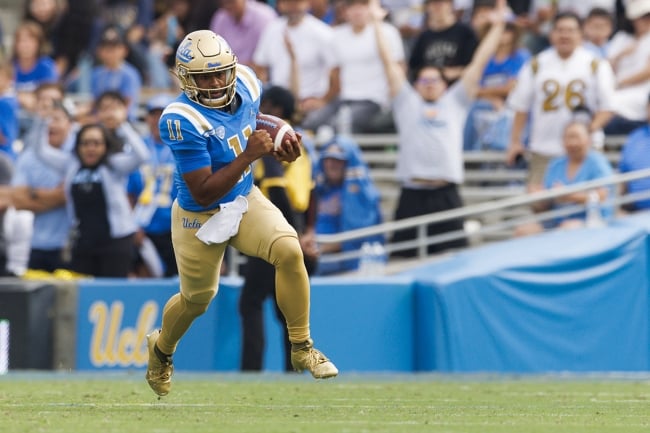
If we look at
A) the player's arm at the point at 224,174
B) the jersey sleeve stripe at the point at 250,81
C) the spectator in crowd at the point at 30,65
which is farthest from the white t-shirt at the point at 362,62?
the player's arm at the point at 224,174

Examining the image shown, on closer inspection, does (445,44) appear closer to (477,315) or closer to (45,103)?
(477,315)

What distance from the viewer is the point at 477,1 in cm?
1455

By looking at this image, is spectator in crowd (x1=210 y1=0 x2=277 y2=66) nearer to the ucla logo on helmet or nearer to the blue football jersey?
the blue football jersey

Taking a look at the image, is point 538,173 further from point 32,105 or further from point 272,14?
point 32,105

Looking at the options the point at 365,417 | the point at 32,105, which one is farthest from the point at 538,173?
the point at 365,417

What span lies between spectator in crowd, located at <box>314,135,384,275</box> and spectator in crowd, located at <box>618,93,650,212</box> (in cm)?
210

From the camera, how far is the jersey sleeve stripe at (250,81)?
7855 millimetres

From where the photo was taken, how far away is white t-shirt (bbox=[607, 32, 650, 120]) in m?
13.2

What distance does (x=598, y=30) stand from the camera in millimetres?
14117

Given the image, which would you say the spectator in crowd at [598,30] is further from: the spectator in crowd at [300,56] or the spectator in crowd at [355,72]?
the spectator in crowd at [300,56]

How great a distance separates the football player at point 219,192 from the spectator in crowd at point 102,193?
397 centimetres


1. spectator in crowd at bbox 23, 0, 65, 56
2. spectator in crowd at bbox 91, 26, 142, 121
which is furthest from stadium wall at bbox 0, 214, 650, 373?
spectator in crowd at bbox 23, 0, 65, 56

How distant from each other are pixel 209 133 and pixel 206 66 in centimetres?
34

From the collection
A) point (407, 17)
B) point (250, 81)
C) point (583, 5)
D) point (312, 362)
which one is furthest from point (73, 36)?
point (312, 362)
